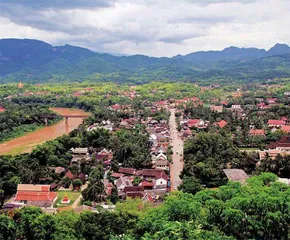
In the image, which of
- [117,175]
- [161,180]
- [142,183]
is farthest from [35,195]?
[161,180]

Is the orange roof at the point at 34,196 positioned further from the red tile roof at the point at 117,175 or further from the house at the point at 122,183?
the red tile roof at the point at 117,175

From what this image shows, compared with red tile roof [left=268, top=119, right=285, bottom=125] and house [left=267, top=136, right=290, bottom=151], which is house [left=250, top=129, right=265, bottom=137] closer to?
house [left=267, top=136, right=290, bottom=151]

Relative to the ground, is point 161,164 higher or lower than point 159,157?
lower

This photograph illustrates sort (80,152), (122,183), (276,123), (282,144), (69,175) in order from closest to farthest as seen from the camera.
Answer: (122,183)
(69,175)
(282,144)
(80,152)
(276,123)

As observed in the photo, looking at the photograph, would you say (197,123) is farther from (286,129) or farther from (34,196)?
(34,196)

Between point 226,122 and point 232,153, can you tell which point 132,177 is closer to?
point 232,153

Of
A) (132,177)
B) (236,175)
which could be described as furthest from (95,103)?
(236,175)

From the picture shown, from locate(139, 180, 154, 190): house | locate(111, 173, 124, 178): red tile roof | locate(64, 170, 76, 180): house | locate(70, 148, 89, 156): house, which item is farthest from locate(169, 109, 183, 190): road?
locate(70, 148, 89, 156): house
